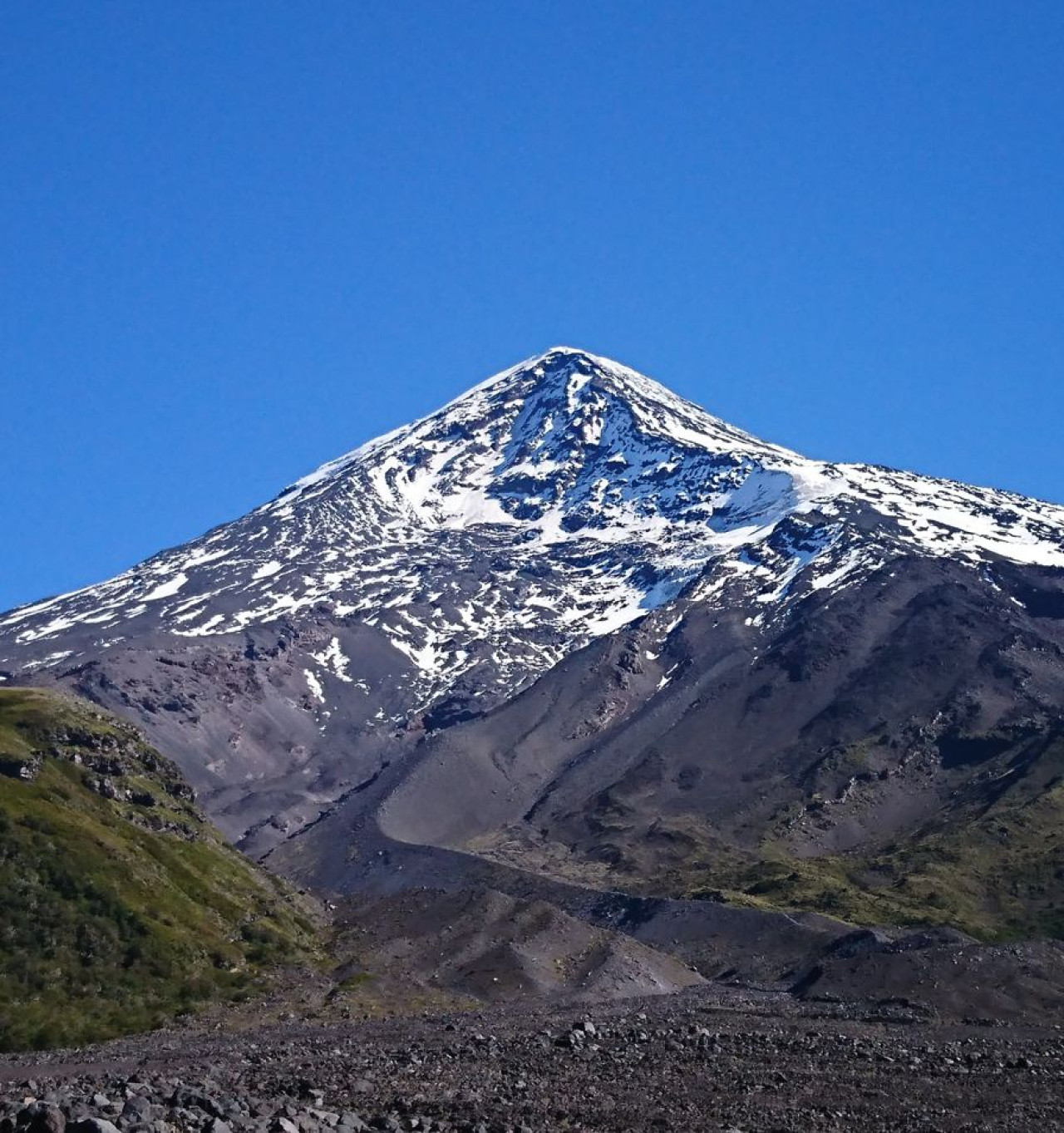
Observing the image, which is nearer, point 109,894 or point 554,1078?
point 554,1078

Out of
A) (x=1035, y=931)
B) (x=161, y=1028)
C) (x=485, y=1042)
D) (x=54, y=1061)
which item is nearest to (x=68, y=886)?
(x=161, y=1028)

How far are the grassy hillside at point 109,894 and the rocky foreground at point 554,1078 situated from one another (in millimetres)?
7180

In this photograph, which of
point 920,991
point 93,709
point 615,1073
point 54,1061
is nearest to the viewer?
point 615,1073

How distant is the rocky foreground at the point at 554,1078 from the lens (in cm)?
5831

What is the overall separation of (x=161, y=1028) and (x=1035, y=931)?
121171mm

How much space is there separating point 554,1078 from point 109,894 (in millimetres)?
49160

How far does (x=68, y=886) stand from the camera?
115938mm

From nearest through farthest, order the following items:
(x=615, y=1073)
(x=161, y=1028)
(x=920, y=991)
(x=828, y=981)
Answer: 1. (x=615, y=1073)
2. (x=161, y=1028)
3. (x=920, y=991)
4. (x=828, y=981)

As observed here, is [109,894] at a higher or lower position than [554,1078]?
higher

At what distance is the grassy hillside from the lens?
350 ft

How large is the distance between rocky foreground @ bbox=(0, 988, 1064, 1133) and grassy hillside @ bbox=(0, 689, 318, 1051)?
7.18 metres

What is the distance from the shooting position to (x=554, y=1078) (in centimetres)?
7925

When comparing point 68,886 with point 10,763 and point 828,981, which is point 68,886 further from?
point 828,981

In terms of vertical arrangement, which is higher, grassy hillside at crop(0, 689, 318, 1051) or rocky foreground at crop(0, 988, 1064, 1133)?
grassy hillside at crop(0, 689, 318, 1051)
